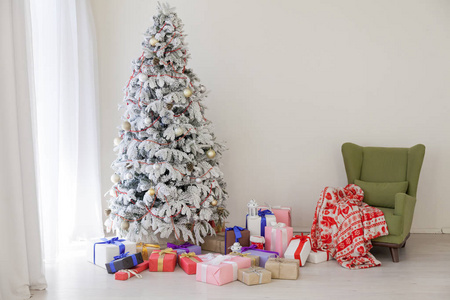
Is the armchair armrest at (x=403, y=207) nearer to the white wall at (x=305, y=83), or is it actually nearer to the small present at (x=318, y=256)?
the small present at (x=318, y=256)

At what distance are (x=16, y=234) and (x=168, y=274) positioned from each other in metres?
1.18

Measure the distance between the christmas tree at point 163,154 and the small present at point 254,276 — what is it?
0.82 m

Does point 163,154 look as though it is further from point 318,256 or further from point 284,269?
point 318,256

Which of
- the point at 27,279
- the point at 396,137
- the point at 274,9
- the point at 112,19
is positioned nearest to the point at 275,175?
the point at 396,137

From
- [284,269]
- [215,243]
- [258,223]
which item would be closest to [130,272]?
[215,243]

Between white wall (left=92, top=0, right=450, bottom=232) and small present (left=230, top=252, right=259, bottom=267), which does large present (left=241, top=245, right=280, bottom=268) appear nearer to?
small present (left=230, top=252, right=259, bottom=267)

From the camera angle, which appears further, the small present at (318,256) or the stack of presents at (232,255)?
the small present at (318,256)

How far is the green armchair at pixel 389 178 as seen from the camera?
3.85 metres

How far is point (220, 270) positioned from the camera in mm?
3258

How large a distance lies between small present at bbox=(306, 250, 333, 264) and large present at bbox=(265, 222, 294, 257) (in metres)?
0.24

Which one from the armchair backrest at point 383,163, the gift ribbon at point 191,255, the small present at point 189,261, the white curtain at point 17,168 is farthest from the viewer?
the armchair backrest at point 383,163

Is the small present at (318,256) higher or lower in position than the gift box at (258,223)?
lower

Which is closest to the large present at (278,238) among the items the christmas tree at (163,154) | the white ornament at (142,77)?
the christmas tree at (163,154)

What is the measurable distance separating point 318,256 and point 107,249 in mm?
1788
